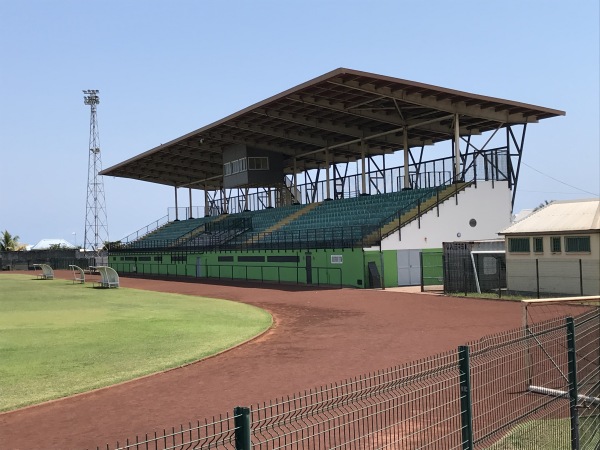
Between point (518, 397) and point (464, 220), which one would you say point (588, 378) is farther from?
point (464, 220)

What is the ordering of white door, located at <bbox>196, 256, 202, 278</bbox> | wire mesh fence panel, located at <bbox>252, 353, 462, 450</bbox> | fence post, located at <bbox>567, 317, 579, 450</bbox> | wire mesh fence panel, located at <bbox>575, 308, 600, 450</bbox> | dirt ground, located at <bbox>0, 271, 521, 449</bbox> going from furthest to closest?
white door, located at <bbox>196, 256, 202, 278</bbox> < dirt ground, located at <bbox>0, 271, 521, 449</bbox> < wire mesh fence panel, located at <bbox>575, 308, 600, 450</bbox> < fence post, located at <bbox>567, 317, 579, 450</bbox> < wire mesh fence panel, located at <bbox>252, 353, 462, 450</bbox>

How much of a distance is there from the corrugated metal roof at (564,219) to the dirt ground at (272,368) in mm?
4194

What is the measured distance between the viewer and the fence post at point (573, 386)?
7.61 m

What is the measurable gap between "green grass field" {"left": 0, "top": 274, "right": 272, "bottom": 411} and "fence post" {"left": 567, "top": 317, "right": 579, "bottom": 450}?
8255 millimetres

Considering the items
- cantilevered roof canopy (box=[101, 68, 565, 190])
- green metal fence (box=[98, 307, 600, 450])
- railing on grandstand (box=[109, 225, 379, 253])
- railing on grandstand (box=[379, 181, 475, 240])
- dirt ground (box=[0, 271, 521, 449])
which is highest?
cantilevered roof canopy (box=[101, 68, 565, 190])

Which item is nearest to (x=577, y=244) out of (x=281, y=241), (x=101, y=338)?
(x=101, y=338)

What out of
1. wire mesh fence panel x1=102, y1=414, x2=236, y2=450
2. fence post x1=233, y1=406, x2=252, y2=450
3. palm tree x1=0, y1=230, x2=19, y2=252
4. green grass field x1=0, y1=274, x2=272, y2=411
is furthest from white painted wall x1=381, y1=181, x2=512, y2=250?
palm tree x1=0, y1=230, x2=19, y2=252

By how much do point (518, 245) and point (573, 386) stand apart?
67.5 feet

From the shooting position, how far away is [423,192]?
4138 centimetres

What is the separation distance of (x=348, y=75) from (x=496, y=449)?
99.9 ft

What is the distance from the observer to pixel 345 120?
47438 millimetres

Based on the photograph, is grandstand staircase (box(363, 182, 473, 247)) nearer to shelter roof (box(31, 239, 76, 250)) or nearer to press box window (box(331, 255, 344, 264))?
press box window (box(331, 255, 344, 264))

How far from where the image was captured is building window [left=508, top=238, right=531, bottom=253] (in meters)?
27.1

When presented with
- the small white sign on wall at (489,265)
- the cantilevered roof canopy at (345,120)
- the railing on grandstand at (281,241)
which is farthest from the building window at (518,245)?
the cantilevered roof canopy at (345,120)
